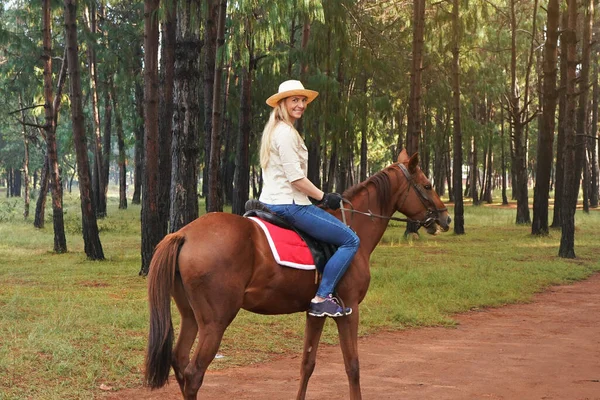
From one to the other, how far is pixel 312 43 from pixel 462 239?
808cm

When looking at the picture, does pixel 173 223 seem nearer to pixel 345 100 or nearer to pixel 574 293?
pixel 574 293

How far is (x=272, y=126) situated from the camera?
19.6ft

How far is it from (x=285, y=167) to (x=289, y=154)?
11cm

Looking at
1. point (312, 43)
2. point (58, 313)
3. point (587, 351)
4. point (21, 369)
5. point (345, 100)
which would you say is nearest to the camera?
point (21, 369)

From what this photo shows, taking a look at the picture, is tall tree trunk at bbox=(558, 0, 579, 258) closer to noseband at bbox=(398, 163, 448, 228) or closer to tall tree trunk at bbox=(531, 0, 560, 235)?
tall tree trunk at bbox=(531, 0, 560, 235)

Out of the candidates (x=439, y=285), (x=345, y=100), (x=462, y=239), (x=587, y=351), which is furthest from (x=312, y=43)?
(x=587, y=351)

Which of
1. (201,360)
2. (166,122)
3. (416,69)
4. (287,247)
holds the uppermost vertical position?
(416,69)

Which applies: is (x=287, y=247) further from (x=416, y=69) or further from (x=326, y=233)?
(x=416, y=69)

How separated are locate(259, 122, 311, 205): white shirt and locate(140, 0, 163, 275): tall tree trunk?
8.89 meters

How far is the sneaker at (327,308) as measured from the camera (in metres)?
5.89

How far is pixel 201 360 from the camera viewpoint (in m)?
5.34

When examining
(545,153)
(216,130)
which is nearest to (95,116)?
(216,130)

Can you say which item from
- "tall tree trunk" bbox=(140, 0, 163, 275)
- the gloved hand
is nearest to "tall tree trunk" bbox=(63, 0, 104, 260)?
"tall tree trunk" bbox=(140, 0, 163, 275)

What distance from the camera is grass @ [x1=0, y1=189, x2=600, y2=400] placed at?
7262 mm
